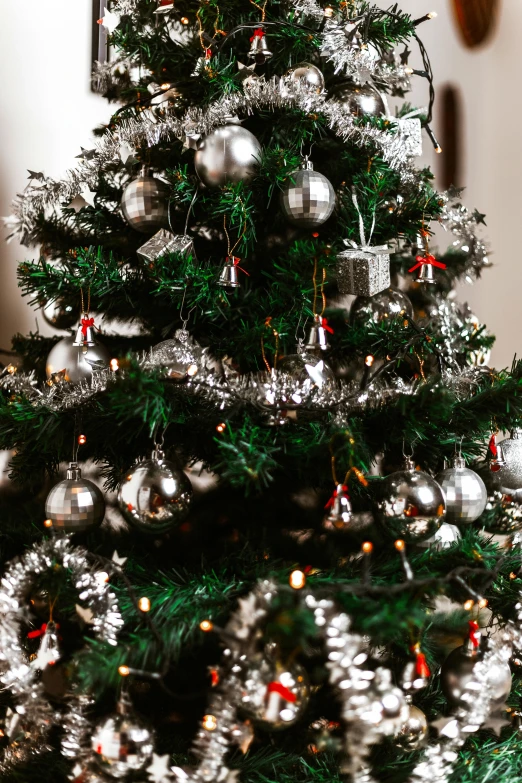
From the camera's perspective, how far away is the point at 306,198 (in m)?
0.78

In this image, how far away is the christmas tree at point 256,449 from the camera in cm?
62

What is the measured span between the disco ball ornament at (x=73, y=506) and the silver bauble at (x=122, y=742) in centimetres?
22

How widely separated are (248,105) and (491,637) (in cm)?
68

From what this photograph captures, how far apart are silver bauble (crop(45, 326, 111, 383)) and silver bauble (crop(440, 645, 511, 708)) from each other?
1.76ft

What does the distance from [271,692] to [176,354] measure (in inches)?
15.2

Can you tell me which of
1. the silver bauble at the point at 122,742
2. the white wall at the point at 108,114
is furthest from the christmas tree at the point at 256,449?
the white wall at the point at 108,114

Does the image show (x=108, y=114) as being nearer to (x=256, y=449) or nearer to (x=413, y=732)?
(x=256, y=449)

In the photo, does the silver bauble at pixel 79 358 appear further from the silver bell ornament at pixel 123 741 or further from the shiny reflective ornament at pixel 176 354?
the silver bell ornament at pixel 123 741

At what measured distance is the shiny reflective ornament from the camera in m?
0.76

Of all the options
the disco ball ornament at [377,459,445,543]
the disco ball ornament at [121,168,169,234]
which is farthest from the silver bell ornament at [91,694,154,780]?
the disco ball ornament at [121,168,169,234]

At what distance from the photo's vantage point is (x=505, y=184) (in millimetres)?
1427

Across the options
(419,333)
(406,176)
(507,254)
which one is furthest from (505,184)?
(419,333)

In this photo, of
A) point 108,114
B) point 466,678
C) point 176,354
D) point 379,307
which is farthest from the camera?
point 108,114

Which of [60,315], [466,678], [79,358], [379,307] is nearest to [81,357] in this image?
→ [79,358]
